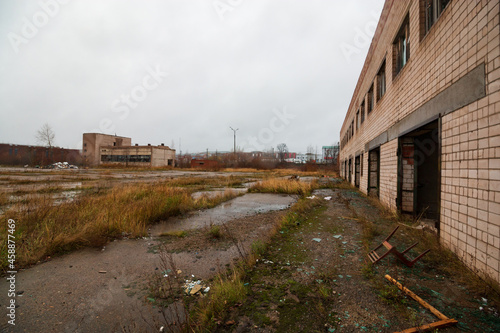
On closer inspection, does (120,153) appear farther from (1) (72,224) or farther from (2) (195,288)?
(2) (195,288)

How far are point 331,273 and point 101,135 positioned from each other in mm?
74408

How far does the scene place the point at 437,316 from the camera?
1.99 metres

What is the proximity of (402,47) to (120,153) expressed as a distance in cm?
6147

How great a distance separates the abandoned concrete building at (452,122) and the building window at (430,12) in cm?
2

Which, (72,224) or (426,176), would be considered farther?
(426,176)

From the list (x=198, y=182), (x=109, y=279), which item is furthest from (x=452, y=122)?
(x=198, y=182)

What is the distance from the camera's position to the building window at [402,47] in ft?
19.1

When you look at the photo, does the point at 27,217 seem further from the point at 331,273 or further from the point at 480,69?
the point at 480,69

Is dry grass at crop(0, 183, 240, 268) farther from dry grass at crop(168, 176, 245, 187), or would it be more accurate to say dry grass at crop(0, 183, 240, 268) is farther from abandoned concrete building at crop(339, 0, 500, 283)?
dry grass at crop(168, 176, 245, 187)

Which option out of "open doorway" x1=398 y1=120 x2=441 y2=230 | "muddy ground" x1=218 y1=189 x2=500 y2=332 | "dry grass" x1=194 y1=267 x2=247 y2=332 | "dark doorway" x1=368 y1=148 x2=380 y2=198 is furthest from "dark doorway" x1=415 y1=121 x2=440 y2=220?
"dry grass" x1=194 y1=267 x2=247 y2=332

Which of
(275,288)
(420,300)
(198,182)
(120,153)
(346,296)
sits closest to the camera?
(420,300)

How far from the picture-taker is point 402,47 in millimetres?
6434

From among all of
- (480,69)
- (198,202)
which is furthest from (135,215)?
(480,69)

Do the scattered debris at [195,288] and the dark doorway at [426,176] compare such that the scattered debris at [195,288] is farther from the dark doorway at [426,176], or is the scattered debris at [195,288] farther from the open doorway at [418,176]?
the dark doorway at [426,176]
